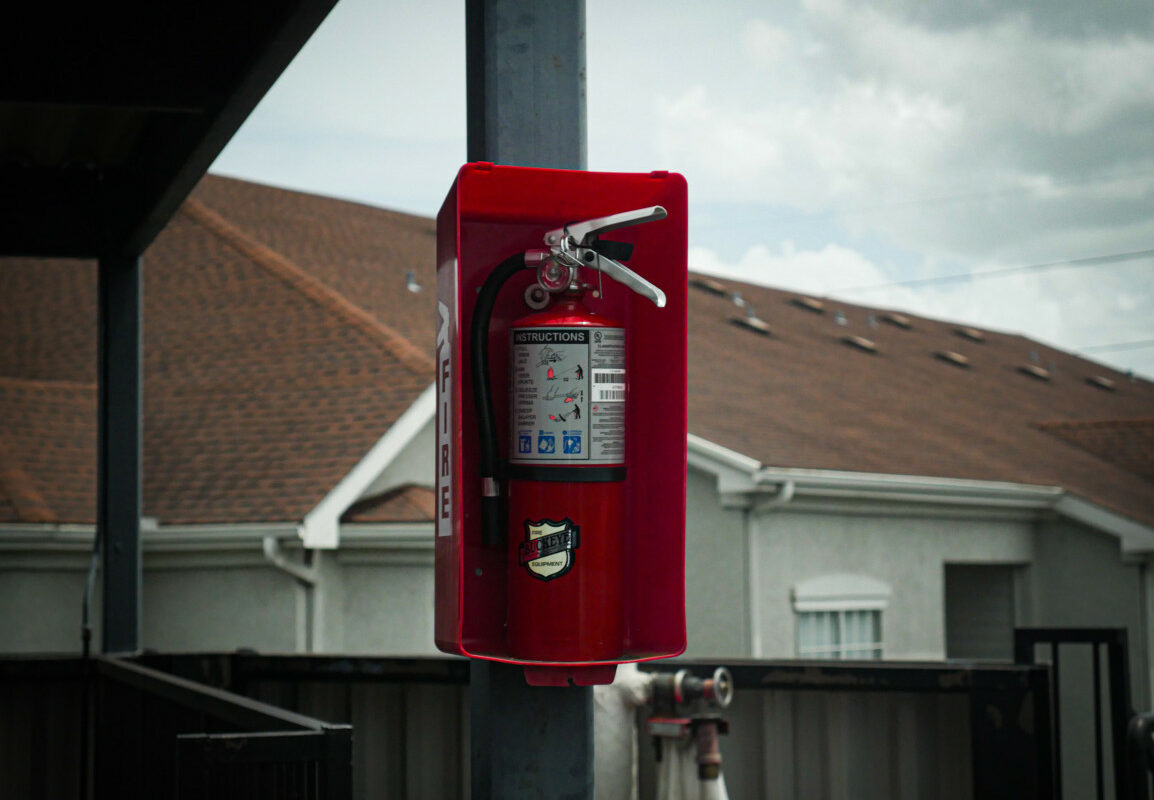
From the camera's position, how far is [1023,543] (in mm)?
17688

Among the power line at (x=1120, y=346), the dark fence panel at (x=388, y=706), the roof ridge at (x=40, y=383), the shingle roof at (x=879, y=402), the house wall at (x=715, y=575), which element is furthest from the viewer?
the power line at (x=1120, y=346)

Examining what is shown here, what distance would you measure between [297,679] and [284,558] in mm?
6782

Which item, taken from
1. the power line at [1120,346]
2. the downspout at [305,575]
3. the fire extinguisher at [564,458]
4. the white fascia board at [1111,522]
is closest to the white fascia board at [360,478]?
the downspout at [305,575]

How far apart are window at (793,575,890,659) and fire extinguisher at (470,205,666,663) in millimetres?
12359

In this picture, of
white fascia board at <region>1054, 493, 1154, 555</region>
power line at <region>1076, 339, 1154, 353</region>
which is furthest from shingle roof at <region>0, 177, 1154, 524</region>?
power line at <region>1076, 339, 1154, 353</region>

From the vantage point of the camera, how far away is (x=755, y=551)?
1427 centimetres

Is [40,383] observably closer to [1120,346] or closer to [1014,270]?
[1014,270]

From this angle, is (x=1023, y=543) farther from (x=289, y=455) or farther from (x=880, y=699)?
(x=880, y=699)

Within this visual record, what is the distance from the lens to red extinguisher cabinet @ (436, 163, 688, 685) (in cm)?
271

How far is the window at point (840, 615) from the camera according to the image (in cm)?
1490

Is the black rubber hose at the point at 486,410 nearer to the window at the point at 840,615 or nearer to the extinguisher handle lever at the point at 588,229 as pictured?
the extinguisher handle lever at the point at 588,229

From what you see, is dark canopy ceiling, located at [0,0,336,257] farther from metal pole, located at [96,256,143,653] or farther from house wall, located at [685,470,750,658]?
house wall, located at [685,470,750,658]

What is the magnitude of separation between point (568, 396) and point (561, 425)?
6 centimetres

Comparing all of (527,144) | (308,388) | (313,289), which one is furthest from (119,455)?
(313,289)
